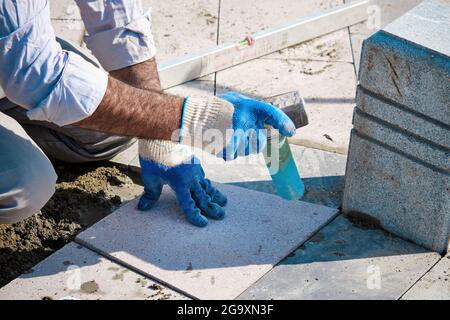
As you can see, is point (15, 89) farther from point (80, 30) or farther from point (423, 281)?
point (80, 30)

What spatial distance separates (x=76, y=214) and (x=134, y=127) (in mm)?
974

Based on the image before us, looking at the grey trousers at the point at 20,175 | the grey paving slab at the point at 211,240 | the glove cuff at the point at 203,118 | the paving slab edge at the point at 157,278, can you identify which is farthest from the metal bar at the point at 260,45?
the glove cuff at the point at 203,118

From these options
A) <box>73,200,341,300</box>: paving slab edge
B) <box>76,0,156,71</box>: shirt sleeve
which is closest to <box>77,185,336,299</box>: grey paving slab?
<box>73,200,341,300</box>: paving slab edge

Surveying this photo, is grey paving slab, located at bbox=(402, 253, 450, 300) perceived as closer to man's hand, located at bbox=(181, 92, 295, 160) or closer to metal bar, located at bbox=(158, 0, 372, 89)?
man's hand, located at bbox=(181, 92, 295, 160)

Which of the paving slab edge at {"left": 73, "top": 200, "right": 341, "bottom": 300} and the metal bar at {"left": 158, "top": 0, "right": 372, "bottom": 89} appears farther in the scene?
the metal bar at {"left": 158, "top": 0, "right": 372, "bottom": 89}

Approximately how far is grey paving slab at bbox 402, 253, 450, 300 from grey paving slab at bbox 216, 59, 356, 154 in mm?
1117

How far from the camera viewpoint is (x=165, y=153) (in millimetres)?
3936

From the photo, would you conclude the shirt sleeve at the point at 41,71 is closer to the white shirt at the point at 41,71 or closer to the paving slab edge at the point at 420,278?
the white shirt at the point at 41,71

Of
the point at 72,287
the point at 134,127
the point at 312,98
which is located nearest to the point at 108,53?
the point at 134,127

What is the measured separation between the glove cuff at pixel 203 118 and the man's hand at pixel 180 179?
444 millimetres

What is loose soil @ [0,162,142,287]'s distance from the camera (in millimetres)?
3941

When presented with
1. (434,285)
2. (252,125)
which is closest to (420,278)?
(434,285)

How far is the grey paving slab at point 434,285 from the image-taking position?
11.8 ft

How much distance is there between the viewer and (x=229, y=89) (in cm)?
522
